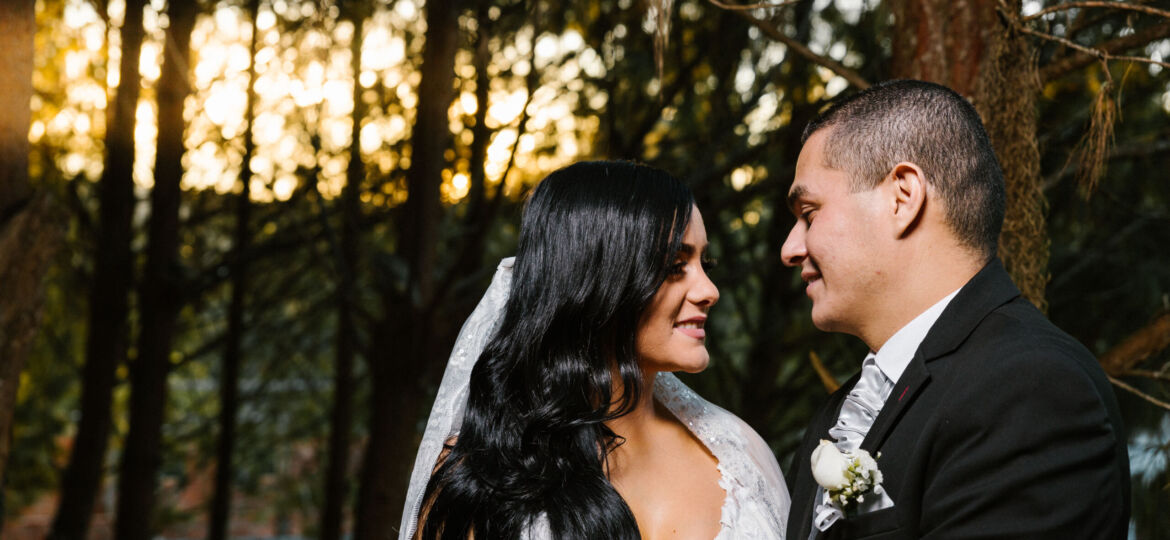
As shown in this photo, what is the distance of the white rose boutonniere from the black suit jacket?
62mm

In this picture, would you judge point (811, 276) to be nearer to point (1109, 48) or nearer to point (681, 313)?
point (681, 313)

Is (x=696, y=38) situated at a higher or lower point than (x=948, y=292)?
higher

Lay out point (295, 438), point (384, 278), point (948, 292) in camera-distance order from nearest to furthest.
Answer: point (948, 292)
point (384, 278)
point (295, 438)

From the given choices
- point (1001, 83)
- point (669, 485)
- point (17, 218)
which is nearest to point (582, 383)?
point (669, 485)

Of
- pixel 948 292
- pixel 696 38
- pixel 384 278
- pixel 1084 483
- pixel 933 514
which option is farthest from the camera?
pixel 696 38

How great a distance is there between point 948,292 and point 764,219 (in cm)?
493

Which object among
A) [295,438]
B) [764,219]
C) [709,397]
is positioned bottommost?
[295,438]

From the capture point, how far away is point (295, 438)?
34.0 feet

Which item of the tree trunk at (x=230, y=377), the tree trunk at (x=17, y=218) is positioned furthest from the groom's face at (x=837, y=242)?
the tree trunk at (x=230, y=377)

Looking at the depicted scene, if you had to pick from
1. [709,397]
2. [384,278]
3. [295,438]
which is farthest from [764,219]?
[295,438]

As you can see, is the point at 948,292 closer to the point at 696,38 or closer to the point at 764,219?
the point at 696,38

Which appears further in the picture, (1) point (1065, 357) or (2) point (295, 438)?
(2) point (295, 438)

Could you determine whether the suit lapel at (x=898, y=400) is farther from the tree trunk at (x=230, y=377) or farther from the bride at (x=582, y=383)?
the tree trunk at (x=230, y=377)

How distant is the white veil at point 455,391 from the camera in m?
2.57
